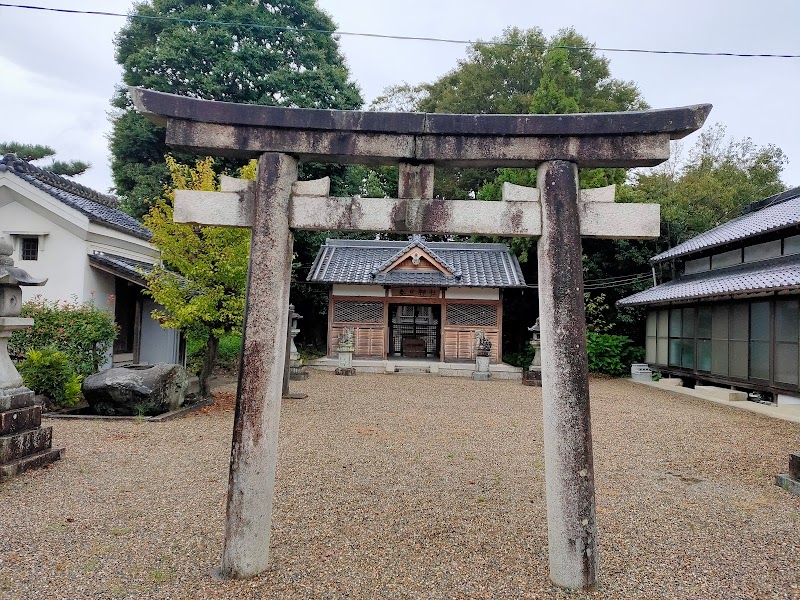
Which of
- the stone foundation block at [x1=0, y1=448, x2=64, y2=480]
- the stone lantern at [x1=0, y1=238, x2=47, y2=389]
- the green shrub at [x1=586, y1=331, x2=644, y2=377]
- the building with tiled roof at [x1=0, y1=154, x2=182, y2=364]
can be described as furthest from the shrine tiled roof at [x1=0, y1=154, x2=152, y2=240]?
the green shrub at [x1=586, y1=331, x2=644, y2=377]

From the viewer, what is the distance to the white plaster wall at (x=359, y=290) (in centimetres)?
2062

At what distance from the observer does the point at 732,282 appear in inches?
544

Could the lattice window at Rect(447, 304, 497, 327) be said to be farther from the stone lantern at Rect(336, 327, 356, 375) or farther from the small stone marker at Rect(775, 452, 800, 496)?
the small stone marker at Rect(775, 452, 800, 496)

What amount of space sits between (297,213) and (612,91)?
94.0 ft

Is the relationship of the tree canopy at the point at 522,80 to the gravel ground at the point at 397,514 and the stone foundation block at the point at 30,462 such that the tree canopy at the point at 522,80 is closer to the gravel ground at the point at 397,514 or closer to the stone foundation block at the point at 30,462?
the gravel ground at the point at 397,514

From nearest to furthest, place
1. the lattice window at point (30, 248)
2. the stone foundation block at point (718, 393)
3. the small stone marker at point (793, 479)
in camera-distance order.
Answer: the small stone marker at point (793, 479)
the lattice window at point (30, 248)
the stone foundation block at point (718, 393)

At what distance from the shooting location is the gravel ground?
151 inches

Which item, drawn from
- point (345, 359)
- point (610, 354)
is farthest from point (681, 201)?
point (345, 359)

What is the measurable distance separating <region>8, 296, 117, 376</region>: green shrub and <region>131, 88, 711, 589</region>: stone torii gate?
7756 mm

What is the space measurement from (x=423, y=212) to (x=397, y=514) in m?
2.97

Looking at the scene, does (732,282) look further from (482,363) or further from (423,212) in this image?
(423,212)

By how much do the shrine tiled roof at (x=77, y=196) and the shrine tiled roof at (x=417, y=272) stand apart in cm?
688

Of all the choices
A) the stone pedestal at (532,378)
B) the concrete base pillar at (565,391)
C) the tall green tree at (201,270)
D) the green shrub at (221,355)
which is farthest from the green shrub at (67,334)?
the stone pedestal at (532,378)

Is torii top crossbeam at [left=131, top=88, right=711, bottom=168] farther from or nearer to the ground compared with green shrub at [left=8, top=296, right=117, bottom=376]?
farther from the ground
